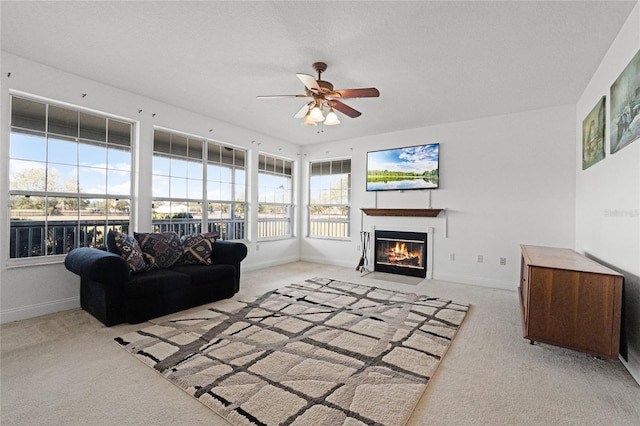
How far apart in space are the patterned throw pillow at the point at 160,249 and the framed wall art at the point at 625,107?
4447mm

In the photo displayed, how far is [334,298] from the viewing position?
387cm

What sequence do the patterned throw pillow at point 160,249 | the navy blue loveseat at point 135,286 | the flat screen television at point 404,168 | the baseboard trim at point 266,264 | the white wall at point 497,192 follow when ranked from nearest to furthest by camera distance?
the navy blue loveseat at point 135,286, the patterned throw pillow at point 160,249, the white wall at point 497,192, the flat screen television at point 404,168, the baseboard trim at point 266,264

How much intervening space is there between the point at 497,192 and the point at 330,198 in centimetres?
319

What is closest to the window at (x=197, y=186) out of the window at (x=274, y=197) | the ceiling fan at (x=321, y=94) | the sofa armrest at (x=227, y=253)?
the window at (x=274, y=197)

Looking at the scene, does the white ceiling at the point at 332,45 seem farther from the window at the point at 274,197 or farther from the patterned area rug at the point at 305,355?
the patterned area rug at the point at 305,355

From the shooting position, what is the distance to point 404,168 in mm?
5461

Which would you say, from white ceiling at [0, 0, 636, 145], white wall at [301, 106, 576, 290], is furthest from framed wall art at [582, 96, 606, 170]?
white wall at [301, 106, 576, 290]

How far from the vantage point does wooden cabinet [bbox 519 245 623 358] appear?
2137 millimetres

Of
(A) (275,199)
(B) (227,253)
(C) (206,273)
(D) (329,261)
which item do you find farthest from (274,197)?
(C) (206,273)

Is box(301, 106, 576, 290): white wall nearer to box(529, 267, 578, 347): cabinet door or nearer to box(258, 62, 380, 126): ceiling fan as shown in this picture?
box(529, 267, 578, 347): cabinet door

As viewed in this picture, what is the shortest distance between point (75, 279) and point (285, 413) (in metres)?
3.22

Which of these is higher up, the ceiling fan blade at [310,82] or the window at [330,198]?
the ceiling fan blade at [310,82]

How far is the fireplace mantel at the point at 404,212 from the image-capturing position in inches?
199

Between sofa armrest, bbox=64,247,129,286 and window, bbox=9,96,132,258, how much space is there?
815mm
